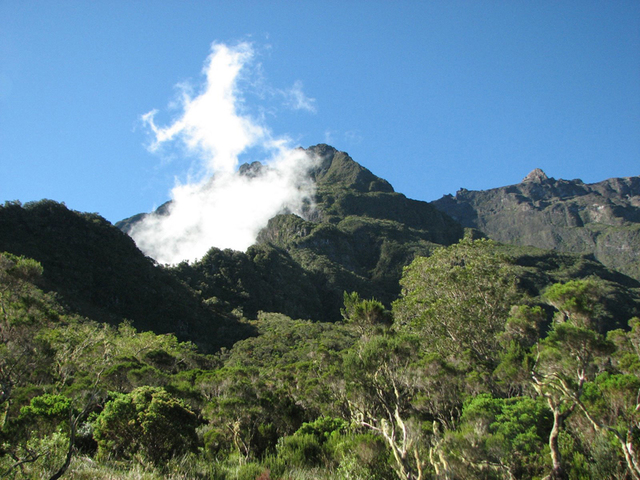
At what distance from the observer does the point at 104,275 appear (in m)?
77.2

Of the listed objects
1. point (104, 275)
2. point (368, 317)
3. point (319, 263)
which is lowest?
point (368, 317)

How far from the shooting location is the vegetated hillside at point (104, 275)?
6806 centimetres

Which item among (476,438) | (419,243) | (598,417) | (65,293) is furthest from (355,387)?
(419,243)

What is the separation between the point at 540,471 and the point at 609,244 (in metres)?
206

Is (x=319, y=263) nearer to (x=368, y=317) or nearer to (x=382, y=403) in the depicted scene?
(x=368, y=317)

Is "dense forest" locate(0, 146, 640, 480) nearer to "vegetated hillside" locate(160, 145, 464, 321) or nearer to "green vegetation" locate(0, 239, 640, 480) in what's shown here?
"green vegetation" locate(0, 239, 640, 480)

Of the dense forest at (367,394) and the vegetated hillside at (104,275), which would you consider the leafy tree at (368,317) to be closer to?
the dense forest at (367,394)

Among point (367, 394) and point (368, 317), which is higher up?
point (368, 317)

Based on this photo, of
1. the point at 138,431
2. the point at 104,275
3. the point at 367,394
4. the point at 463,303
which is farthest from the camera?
the point at 104,275

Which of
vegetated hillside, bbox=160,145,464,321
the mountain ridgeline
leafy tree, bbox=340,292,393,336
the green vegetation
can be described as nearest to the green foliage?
the green vegetation

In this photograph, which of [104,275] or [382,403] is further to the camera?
[104,275]

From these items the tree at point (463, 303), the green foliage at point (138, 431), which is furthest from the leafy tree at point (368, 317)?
the green foliage at point (138, 431)

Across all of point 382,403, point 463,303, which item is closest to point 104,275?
point 463,303

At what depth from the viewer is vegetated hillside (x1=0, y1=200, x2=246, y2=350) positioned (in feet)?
223
